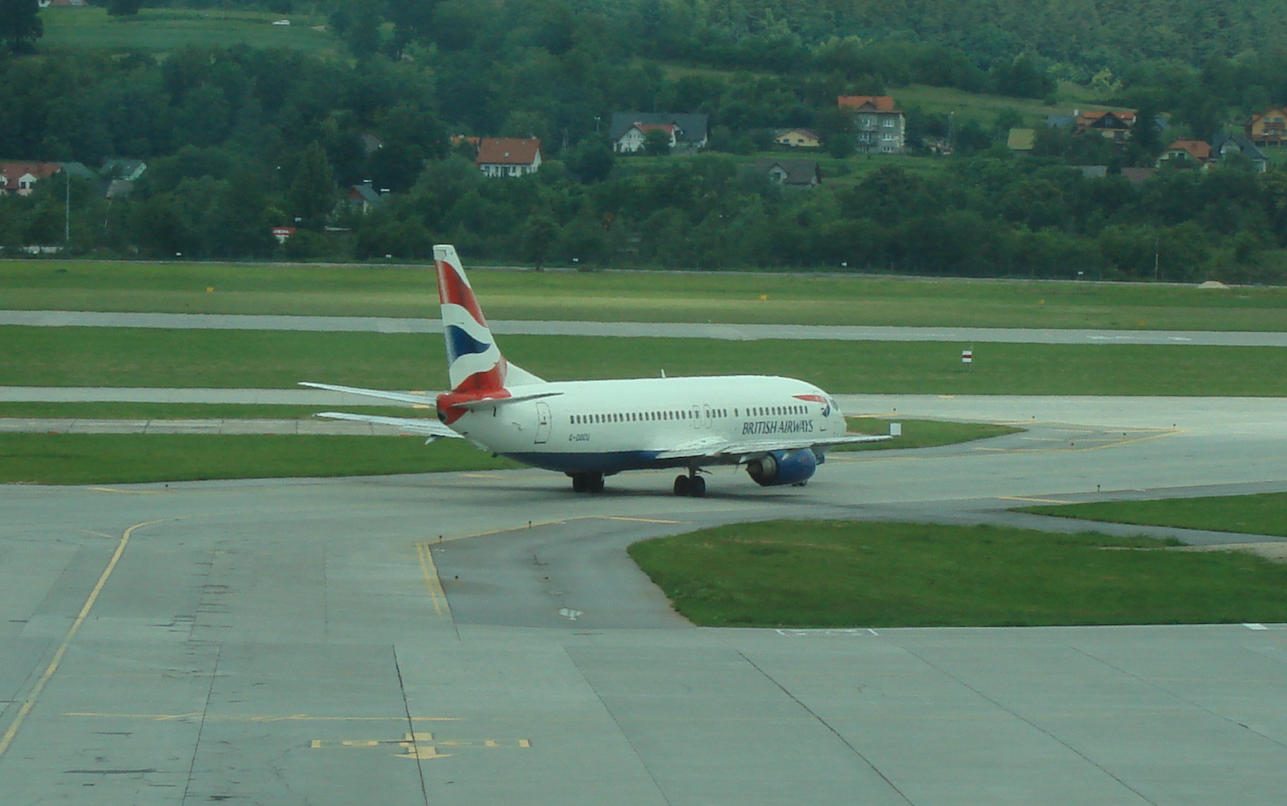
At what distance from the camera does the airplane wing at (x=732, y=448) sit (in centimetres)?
5550

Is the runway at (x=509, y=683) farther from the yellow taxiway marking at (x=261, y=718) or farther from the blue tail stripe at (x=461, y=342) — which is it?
the blue tail stripe at (x=461, y=342)

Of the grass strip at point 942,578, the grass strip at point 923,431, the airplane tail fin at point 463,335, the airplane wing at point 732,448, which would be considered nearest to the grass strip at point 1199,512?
the grass strip at point 942,578

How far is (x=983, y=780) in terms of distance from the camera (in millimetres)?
23016

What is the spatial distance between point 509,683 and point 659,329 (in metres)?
90.9

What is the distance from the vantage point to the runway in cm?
2269

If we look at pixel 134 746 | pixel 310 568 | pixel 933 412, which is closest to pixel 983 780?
pixel 134 746

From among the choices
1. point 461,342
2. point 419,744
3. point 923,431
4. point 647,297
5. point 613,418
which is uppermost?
point 461,342

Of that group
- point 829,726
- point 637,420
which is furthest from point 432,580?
point 637,420

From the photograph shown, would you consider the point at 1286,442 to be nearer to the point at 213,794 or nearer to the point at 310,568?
the point at 310,568

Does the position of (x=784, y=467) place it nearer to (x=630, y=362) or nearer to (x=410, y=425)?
(x=410, y=425)

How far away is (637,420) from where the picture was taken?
54938 mm

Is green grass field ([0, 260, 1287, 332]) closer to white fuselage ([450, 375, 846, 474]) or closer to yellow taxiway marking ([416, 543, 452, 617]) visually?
white fuselage ([450, 375, 846, 474])

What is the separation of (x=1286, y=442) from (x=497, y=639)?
1923 inches

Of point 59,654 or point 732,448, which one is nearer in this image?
point 59,654
